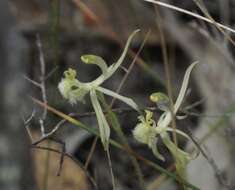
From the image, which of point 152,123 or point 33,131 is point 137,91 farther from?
point 152,123

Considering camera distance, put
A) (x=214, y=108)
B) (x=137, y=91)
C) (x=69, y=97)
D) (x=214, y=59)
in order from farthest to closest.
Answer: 1. (x=137, y=91)
2. (x=214, y=59)
3. (x=214, y=108)
4. (x=69, y=97)

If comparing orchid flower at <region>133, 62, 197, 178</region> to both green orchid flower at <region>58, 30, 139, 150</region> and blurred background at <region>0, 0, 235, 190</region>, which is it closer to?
green orchid flower at <region>58, 30, 139, 150</region>

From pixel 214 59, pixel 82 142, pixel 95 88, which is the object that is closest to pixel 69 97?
pixel 95 88

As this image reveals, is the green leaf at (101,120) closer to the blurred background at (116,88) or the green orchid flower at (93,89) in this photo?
the green orchid flower at (93,89)

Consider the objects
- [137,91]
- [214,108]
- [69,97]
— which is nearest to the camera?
[69,97]

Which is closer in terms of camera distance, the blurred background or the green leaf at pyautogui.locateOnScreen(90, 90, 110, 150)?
the green leaf at pyautogui.locateOnScreen(90, 90, 110, 150)

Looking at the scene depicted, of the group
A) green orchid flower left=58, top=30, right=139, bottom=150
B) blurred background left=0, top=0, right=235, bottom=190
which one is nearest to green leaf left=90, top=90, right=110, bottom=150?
green orchid flower left=58, top=30, right=139, bottom=150
